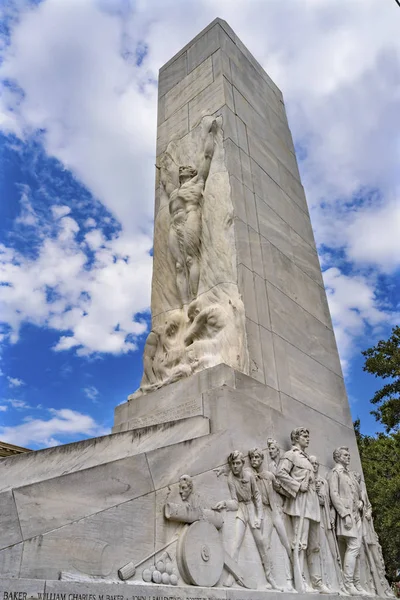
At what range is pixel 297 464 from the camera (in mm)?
7863

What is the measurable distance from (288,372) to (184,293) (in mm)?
2447

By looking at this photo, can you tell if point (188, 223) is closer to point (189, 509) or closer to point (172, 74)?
point (189, 509)

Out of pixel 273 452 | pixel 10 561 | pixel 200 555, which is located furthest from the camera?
pixel 273 452

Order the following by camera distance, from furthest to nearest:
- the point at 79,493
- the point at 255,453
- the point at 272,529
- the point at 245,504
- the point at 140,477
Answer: the point at 255,453, the point at 272,529, the point at 245,504, the point at 140,477, the point at 79,493

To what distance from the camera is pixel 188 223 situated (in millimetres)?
10555

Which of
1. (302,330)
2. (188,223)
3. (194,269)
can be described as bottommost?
(302,330)

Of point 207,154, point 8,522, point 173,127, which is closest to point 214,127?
point 207,154

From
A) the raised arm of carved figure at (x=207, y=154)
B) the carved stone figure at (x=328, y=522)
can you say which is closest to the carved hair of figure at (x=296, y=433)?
the carved stone figure at (x=328, y=522)

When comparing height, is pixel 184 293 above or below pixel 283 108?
below

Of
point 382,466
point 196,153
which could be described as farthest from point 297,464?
point 382,466

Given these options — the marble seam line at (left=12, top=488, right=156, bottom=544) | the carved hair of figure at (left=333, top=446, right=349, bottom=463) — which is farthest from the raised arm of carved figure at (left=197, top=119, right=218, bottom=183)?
the marble seam line at (left=12, top=488, right=156, bottom=544)

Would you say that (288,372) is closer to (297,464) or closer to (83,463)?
(297,464)

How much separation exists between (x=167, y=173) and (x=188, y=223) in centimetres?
196

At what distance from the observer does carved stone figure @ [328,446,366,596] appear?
26.9ft
